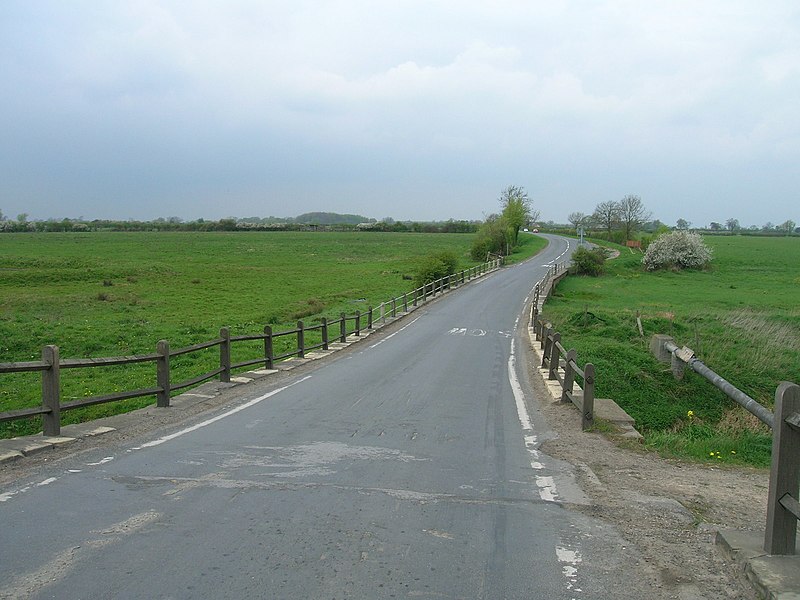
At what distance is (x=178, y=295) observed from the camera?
146ft

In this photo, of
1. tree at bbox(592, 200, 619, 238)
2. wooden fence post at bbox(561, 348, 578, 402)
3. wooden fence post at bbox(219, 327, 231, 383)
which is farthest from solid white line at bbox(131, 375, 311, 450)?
tree at bbox(592, 200, 619, 238)

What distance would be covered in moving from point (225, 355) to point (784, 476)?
10704mm

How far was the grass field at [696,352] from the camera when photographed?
1397 cm

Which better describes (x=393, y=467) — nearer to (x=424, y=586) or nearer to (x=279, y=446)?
(x=279, y=446)

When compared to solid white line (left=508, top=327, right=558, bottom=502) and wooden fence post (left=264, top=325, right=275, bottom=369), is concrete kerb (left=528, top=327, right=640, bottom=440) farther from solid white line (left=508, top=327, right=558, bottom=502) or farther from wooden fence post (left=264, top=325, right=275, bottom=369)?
wooden fence post (left=264, top=325, right=275, bottom=369)

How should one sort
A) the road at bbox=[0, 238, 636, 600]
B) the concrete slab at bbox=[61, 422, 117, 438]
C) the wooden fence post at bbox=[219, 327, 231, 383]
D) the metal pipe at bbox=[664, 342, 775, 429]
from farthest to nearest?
the wooden fence post at bbox=[219, 327, 231, 383]
the concrete slab at bbox=[61, 422, 117, 438]
the metal pipe at bbox=[664, 342, 775, 429]
the road at bbox=[0, 238, 636, 600]

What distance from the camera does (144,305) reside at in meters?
38.5

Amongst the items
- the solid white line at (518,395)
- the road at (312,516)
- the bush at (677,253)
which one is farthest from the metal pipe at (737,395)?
the bush at (677,253)

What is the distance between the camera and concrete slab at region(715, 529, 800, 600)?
4.16 metres

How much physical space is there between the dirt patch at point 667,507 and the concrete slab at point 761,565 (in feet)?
0.28

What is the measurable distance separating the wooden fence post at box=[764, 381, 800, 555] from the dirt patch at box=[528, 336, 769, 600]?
0.38 m

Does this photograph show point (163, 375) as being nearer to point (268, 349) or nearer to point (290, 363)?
point (268, 349)

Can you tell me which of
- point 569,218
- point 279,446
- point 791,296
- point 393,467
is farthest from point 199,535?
point 569,218

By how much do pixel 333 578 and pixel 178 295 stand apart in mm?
42259
